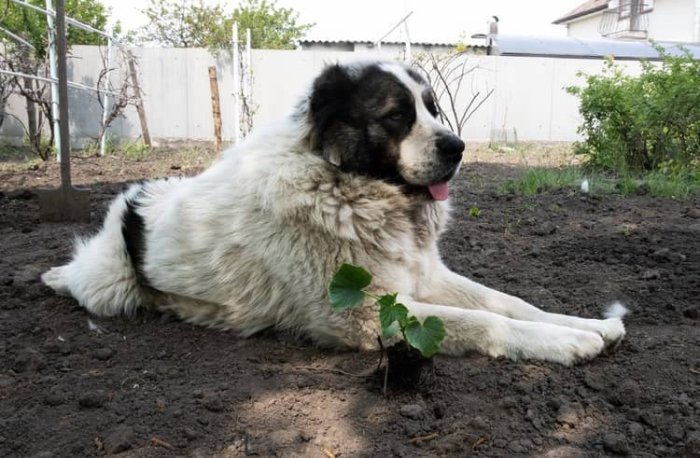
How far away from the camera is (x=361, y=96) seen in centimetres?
278

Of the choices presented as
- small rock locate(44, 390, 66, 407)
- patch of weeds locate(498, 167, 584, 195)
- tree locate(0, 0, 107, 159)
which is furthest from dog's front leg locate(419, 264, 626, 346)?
tree locate(0, 0, 107, 159)

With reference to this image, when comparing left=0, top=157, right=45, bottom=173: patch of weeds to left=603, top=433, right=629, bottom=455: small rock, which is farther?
left=0, top=157, right=45, bottom=173: patch of weeds

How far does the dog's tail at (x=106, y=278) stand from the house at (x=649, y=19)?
114 feet

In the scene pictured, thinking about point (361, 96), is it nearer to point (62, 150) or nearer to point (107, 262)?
point (107, 262)

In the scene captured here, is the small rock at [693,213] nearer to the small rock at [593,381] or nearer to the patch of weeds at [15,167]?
the small rock at [593,381]

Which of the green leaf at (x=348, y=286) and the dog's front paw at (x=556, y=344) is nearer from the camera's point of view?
the green leaf at (x=348, y=286)

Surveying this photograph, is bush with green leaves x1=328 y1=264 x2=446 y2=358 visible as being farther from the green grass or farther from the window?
the window

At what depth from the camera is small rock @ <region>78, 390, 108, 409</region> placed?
205 cm

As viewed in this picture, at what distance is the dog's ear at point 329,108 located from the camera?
2727mm

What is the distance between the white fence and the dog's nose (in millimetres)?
11646

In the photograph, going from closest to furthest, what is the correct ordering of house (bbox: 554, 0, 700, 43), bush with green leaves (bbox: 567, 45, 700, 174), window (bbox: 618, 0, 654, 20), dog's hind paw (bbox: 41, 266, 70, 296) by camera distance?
dog's hind paw (bbox: 41, 266, 70, 296)
bush with green leaves (bbox: 567, 45, 700, 174)
house (bbox: 554, 0, 700, 43)
window (bbox: 618, 0, 654, 20)

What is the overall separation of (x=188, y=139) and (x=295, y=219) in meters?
12.9

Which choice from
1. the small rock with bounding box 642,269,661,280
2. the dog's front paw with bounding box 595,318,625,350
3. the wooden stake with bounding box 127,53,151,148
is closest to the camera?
the dog's front paw with bounding box 595,318,625,350

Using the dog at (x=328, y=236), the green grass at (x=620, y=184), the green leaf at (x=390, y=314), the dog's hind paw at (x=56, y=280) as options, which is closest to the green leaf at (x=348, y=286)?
the green leaf at (x=390, y=314)
